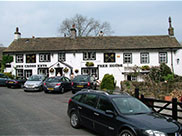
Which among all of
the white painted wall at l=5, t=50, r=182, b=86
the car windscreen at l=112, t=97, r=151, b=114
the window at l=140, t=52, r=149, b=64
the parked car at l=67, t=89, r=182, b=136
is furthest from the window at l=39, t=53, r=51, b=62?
the car windscreen at l=112, t=97, r=151, b=114

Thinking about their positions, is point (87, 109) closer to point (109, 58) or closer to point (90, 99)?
point (90, 99)

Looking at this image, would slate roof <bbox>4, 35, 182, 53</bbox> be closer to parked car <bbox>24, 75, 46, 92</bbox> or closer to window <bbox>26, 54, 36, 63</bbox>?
window <bbox>26, 54, 36, 63</bbox>

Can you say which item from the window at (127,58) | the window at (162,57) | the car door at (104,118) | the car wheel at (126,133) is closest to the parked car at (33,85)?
the window at (127,58)

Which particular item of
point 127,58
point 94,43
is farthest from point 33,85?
point 127,58

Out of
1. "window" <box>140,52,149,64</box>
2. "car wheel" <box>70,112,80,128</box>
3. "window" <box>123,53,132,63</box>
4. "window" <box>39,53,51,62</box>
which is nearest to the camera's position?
"car wheel" <box>70,112,80,128</box>

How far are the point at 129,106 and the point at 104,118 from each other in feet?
3.05

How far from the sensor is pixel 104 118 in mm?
5918

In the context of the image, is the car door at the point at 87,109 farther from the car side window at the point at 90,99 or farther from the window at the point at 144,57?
the window at the point at 144,57

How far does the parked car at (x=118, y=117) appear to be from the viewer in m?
→ 5.02

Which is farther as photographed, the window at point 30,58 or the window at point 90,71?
the window at point 30,58

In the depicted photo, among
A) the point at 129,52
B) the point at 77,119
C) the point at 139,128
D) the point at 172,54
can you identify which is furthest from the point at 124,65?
the point at 139,128

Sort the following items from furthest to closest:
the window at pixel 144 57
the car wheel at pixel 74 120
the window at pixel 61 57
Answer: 1. the window at pixel 61 57
2. the window at pixel 144 57
3. the car wheel at pixel 74 120

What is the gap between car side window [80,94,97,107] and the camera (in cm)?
668

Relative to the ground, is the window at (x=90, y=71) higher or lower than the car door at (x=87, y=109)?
higher
